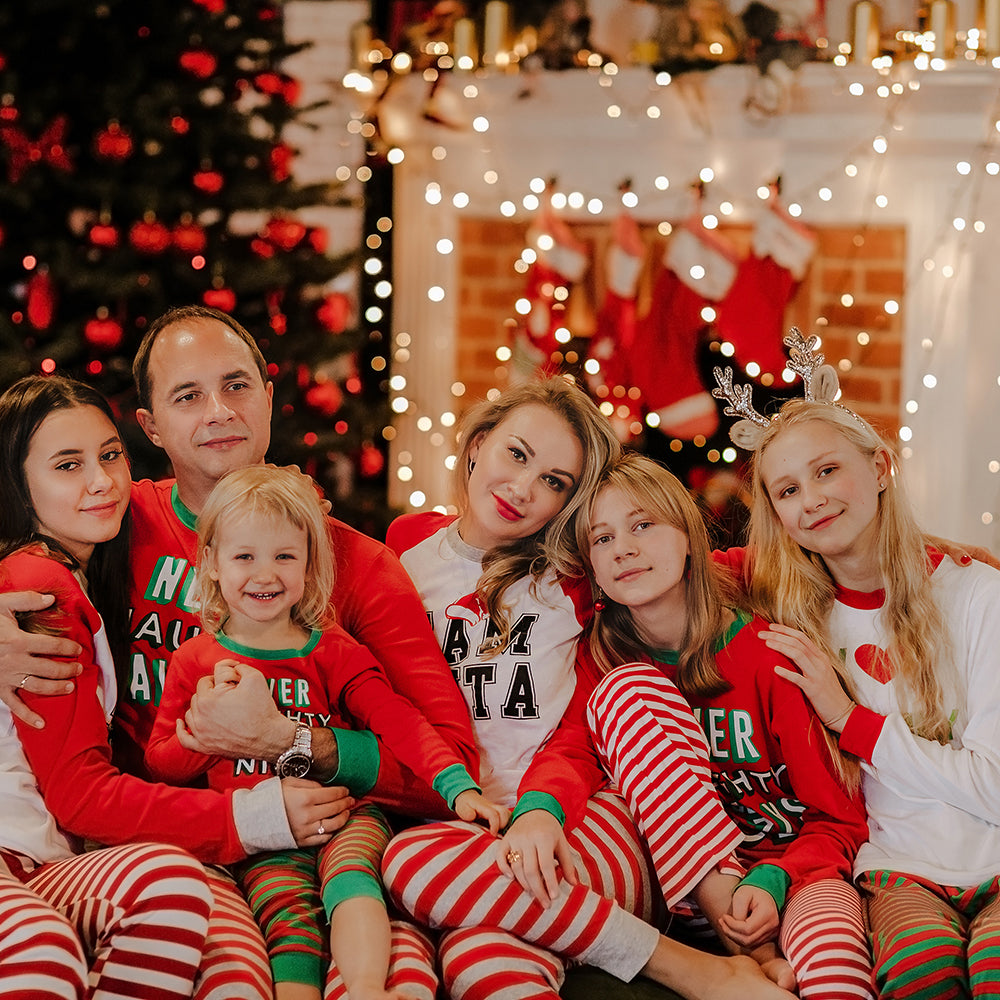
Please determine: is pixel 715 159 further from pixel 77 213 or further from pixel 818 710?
pixel 818 710

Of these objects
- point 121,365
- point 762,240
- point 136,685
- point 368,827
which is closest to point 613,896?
point 368,827

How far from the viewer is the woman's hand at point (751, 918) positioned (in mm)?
1431

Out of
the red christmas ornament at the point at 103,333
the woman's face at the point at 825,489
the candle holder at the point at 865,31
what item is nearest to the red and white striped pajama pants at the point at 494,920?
the woman's face at the point at 825,489

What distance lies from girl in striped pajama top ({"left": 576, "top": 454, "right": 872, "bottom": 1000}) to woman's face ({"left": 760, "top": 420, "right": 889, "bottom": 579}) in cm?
14

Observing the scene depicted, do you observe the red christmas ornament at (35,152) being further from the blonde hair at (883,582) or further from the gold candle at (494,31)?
the blonde hair at (883,582)

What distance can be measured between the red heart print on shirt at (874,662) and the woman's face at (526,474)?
1.62 feet

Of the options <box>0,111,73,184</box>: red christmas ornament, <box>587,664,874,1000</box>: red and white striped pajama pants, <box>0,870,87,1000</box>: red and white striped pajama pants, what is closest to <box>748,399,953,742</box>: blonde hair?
<box>587,664,874,1000</box>: red and white striped pajama pants

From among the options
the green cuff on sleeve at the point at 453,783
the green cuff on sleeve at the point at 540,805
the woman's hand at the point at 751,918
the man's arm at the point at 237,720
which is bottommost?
the woman's hand at the point at 751,918

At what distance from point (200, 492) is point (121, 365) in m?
1.43

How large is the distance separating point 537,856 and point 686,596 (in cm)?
48

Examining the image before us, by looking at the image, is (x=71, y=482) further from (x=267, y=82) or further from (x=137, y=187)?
(x=267, y=82)

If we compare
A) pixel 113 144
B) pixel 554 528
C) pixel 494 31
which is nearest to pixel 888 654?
pixel 554 528

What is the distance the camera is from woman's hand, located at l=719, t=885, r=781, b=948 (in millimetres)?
1431

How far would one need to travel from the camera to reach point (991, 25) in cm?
345
